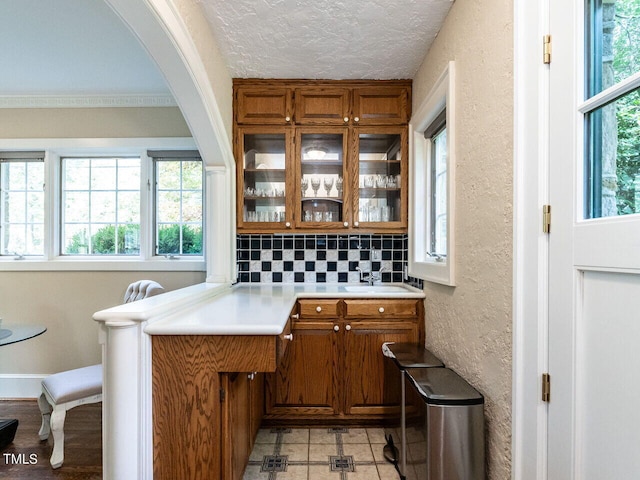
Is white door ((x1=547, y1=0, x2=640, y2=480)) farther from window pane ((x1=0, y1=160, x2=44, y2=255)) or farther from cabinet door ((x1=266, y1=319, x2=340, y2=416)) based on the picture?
window pane ((x1=0, y1=160, x2=44, y2=255))

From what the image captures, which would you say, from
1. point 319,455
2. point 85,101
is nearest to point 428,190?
point 319,455

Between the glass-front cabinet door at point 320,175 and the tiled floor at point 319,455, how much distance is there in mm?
1482

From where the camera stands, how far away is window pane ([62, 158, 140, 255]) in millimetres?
3092

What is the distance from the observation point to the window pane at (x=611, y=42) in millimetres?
891

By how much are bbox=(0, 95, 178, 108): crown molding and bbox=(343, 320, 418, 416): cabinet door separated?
251cm

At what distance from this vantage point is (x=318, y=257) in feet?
9.54

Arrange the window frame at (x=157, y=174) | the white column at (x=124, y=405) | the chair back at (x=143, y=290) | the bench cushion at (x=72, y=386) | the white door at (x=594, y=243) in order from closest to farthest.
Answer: the white door at (x=594, y=243) < the white column at (x=124, y=405) < the bench cushion at (x=72, y=386) < the chair back at (x=143, y=290) < the window frame at (x=157, y=174)

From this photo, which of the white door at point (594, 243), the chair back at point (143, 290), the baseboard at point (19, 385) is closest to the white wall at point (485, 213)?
the white door at point (594, 243)

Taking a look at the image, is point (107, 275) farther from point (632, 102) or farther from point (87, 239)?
point (632, 102)

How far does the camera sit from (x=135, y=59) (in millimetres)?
2434

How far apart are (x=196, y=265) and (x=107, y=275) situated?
0.80 meters

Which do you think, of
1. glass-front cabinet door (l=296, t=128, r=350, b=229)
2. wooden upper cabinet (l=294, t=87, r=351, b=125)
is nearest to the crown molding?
wooden upper cabinet (l=294, t=87, r=351, b=125)

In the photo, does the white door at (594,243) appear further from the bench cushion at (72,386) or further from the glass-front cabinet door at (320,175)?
the bench cushion at (72,386)

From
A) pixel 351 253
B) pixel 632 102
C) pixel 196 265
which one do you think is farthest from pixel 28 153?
pixel 632 102
